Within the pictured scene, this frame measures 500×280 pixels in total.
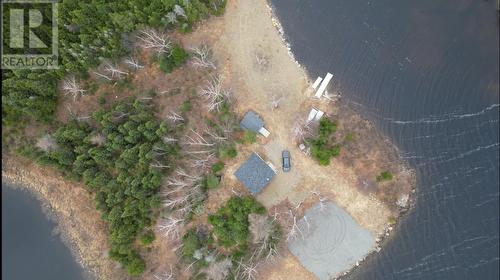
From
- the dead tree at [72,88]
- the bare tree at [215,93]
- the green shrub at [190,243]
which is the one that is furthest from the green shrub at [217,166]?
the dead tree at [72,88]

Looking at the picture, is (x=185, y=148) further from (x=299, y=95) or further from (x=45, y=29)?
(x=45, y=29)

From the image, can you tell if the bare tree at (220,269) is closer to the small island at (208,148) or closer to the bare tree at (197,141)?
the small island at (208,148)

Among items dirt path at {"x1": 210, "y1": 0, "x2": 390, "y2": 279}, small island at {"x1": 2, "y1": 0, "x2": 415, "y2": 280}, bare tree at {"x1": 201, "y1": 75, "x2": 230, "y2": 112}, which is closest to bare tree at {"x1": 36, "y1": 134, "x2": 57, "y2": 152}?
small island at {"x1": 2, "y1": 0, "x2": 415, "y2": 280}

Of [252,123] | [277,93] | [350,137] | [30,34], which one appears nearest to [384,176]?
[350,137]

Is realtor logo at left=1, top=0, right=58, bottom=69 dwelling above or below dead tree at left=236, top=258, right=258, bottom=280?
above

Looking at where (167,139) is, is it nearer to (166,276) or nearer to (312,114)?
(166,276)

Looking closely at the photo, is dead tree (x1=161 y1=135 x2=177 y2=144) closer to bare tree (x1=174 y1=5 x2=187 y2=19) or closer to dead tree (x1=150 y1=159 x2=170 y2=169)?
dead tree (x1=150 y1=159 x2=170 y2=169)
